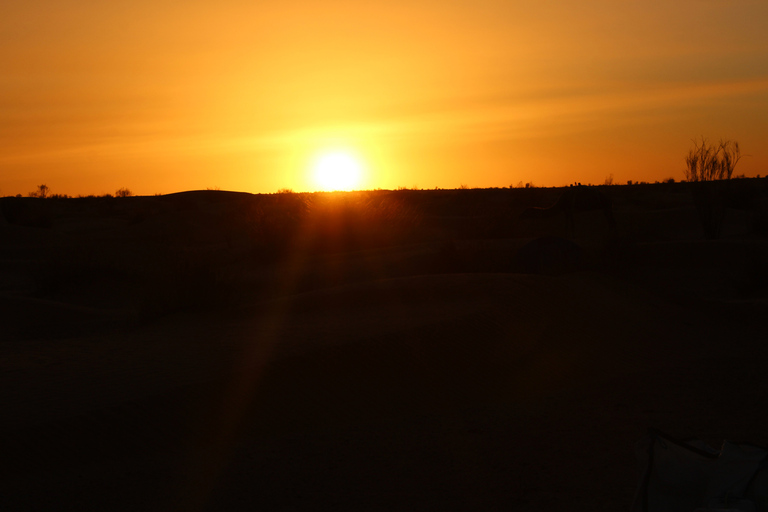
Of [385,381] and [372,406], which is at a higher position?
[385,381]

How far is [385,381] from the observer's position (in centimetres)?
965

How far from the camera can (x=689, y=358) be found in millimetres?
11484

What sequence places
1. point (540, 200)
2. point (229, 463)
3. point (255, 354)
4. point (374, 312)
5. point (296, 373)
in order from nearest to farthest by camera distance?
1. point (229, 463)
2. point (296, 373)
3. point (255, 354)
4. point (374, 312)
5. point (540, 200)

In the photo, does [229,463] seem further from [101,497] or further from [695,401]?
[695,401]

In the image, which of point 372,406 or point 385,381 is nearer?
point 372,406

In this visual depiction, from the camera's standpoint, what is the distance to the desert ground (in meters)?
6.60

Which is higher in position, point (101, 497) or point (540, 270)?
point (540, 270)

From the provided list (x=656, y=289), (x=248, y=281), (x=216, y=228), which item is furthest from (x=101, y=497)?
(x=216, y=228)

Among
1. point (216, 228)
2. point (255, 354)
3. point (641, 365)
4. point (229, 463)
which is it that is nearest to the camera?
point (229, 463)

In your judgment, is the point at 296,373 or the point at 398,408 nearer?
the point at 398,408

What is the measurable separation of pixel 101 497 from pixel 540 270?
13602 millimetres

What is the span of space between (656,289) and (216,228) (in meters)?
27.1

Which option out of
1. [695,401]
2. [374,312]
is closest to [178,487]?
[695,401]

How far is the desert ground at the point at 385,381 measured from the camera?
6.60m
